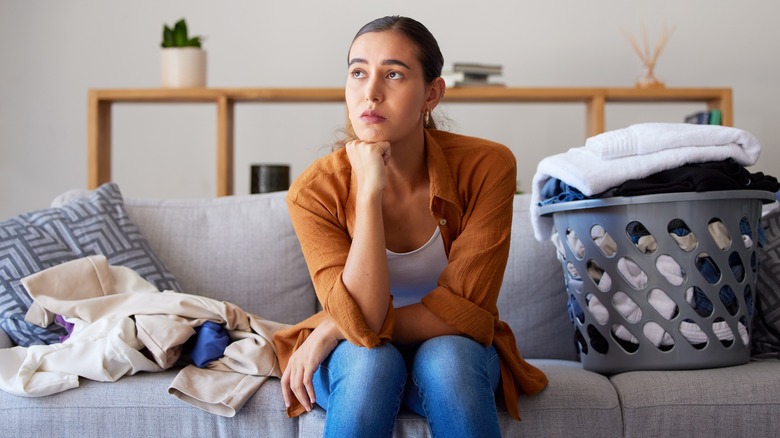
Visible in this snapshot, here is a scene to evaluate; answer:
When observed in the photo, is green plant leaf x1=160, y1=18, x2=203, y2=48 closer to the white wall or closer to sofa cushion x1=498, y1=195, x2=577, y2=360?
the white wall

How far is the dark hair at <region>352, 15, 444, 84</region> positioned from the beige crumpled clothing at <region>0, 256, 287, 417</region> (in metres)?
0.64

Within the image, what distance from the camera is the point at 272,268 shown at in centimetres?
215

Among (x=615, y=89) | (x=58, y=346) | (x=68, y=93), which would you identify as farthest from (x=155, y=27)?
(x=58, y=346)

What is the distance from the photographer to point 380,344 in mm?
1448

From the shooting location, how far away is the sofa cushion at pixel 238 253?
2.14m

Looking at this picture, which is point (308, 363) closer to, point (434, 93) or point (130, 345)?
point (130, 345)

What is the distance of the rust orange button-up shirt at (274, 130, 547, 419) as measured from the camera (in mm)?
1478

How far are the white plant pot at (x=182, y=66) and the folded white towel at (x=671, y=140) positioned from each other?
1912 mm

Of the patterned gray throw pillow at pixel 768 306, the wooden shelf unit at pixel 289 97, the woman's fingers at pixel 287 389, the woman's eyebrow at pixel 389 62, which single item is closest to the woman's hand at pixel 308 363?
the woman's fingers at pixel 287 389

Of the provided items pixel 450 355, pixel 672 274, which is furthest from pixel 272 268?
pixel 672 274

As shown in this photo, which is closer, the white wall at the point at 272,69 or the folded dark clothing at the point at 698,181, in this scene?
the folded dark clothing at the point at 698,181

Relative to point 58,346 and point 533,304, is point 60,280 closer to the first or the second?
point 58,346

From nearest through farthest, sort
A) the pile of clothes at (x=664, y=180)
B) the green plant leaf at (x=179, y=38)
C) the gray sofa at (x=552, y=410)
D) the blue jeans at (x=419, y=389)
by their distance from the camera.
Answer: the blue jeans at (x=419, y=389) < the gray sofa at (x=552, y=410) < the pile of clothes at (x=664, y=180) < the green plant leaf at (x=179, y=38)

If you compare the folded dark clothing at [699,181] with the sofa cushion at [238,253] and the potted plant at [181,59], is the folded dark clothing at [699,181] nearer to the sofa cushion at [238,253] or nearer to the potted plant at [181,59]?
the sofa cushion at [238,253]
